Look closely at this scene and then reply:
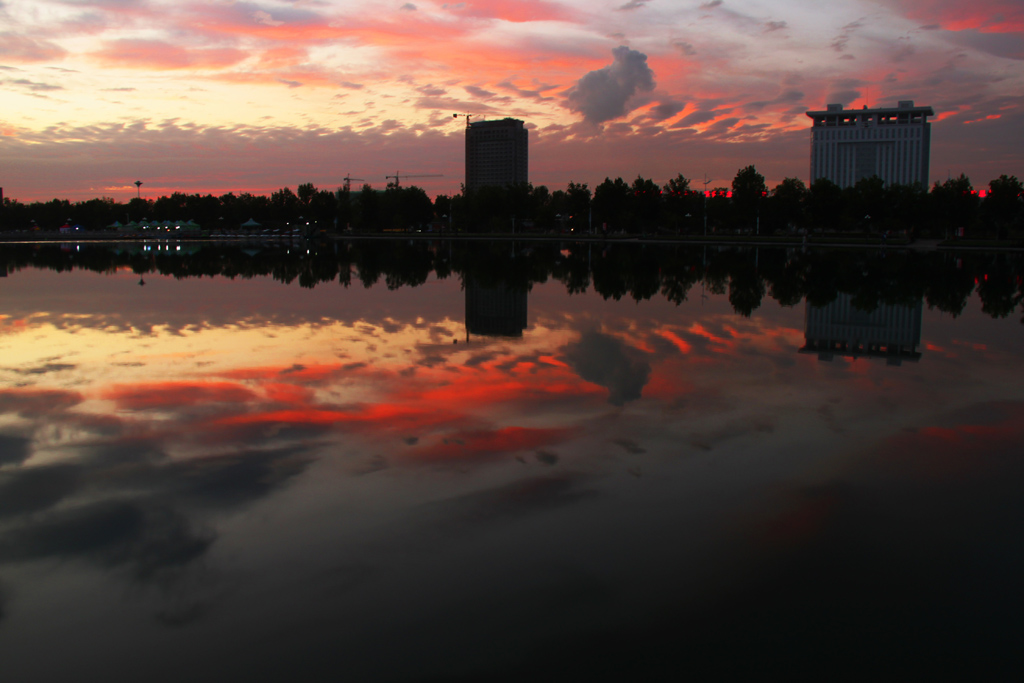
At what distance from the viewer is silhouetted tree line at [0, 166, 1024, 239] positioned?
291ft

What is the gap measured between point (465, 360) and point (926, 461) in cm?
737

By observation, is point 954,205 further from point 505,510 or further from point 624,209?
point 505,510

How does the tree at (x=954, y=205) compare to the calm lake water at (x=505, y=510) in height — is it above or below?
above

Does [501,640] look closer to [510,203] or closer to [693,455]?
[693,455]

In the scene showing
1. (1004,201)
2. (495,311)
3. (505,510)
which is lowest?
(505,510)

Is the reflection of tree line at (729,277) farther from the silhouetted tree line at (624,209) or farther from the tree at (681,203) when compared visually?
the tree at (681,203)

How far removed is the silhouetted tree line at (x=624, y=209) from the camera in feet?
291

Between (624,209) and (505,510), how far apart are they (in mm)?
115678

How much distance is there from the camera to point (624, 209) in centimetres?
11819

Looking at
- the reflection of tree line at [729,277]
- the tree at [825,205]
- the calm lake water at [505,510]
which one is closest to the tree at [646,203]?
the tree at [825,205]

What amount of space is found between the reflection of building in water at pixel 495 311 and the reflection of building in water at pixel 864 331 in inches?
252

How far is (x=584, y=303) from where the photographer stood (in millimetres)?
21875

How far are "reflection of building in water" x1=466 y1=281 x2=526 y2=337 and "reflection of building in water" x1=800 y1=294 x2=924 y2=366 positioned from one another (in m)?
6.40

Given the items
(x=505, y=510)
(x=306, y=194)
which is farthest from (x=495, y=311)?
(x=306, y=194)
